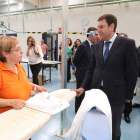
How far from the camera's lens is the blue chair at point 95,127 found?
1.58 feet

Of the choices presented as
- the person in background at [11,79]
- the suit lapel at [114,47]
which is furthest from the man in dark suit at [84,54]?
the person in background at [11,79]

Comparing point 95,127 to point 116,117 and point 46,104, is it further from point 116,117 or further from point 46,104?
point 116,117

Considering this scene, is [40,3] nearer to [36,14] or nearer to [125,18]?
[36,14]

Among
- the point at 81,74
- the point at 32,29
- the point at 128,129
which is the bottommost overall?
the point at 128,129

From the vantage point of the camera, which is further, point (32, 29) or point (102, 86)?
point (32, 29)

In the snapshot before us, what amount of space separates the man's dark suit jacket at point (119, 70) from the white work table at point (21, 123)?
2.44 ft

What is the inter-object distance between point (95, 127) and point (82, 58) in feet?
6.39

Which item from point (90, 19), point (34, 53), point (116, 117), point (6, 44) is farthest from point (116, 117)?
point (90, 19)

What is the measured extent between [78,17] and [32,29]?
3107mm

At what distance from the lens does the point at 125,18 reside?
20.3 feet

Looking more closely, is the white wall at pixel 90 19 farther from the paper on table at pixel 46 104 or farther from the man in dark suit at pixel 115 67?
the paper on table at pixel 46 104

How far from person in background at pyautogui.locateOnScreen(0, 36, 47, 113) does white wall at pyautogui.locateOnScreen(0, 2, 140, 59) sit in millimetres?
6058

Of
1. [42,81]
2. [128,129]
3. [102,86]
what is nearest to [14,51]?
[102,86]

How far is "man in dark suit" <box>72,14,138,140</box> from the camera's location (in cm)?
133
